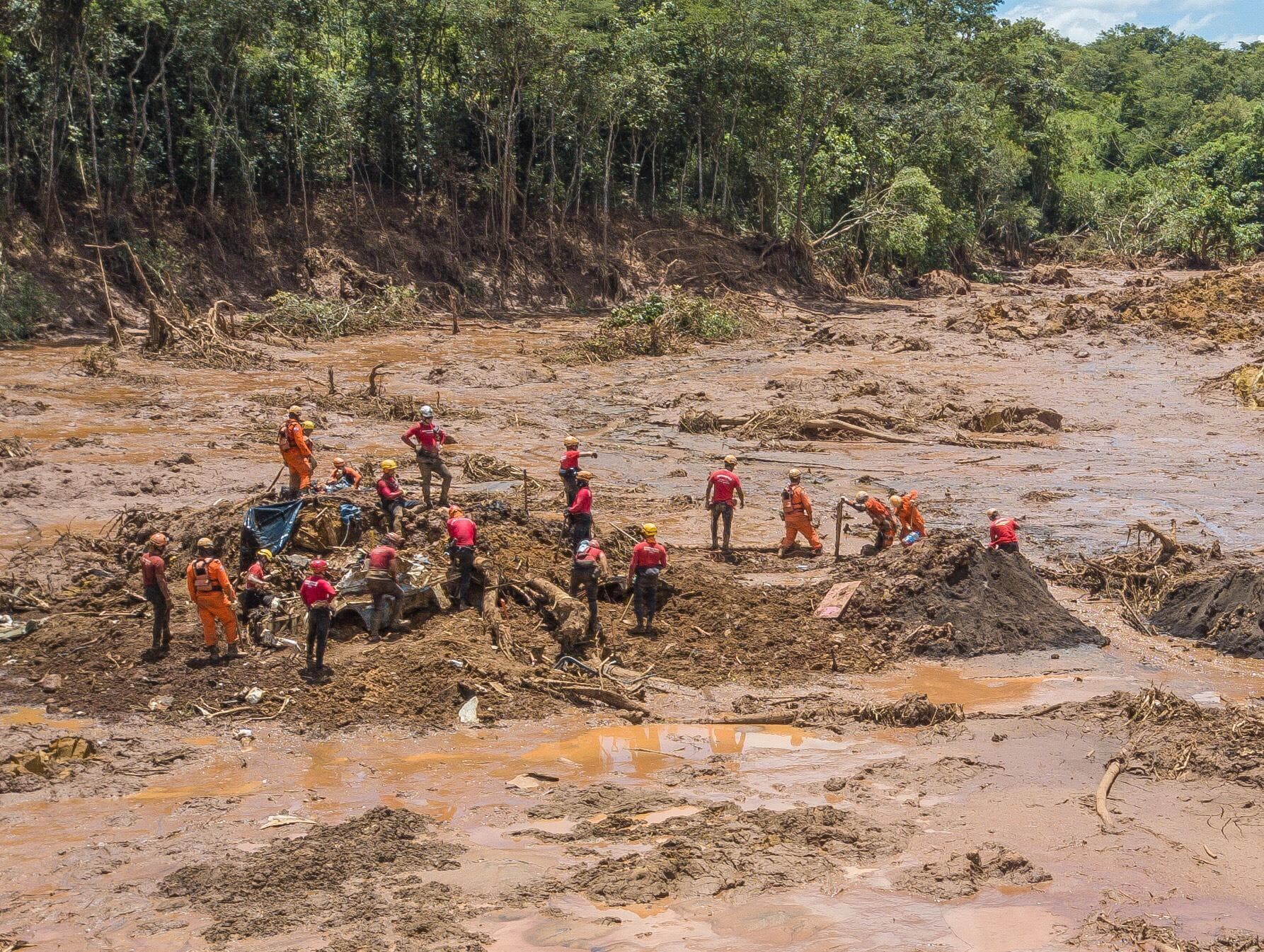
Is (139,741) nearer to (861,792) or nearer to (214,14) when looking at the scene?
(861,792)

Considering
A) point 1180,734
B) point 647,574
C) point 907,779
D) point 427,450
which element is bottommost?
point 907,779

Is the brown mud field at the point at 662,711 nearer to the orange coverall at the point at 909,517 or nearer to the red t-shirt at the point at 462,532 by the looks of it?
the red t-shirt at the point at 462,532

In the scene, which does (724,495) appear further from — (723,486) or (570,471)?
(570,471)

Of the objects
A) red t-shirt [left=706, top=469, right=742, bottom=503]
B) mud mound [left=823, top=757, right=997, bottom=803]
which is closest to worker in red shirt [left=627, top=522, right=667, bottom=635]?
red t-shirt [left=706, top=469, right=742, bottom=503]

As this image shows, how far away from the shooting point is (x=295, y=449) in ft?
49.0

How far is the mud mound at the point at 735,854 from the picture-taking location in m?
7.73

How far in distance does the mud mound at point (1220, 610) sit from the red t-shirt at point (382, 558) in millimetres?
7610

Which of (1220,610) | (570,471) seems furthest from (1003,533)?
(570,471)

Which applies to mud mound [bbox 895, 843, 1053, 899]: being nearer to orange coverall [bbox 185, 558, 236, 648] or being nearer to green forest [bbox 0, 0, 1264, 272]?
orange coverall [bbox 185, 558, 236, 648]

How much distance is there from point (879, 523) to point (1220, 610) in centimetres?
377

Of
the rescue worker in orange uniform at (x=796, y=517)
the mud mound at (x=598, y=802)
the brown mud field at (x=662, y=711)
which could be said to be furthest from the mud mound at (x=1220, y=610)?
the mud mound at (x=598, y=802)

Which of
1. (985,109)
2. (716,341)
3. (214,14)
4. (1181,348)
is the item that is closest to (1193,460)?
(1181,348)

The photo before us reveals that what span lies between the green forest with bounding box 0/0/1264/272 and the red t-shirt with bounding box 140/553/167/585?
16.2 m

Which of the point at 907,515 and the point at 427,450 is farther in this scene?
the point at 907,515
